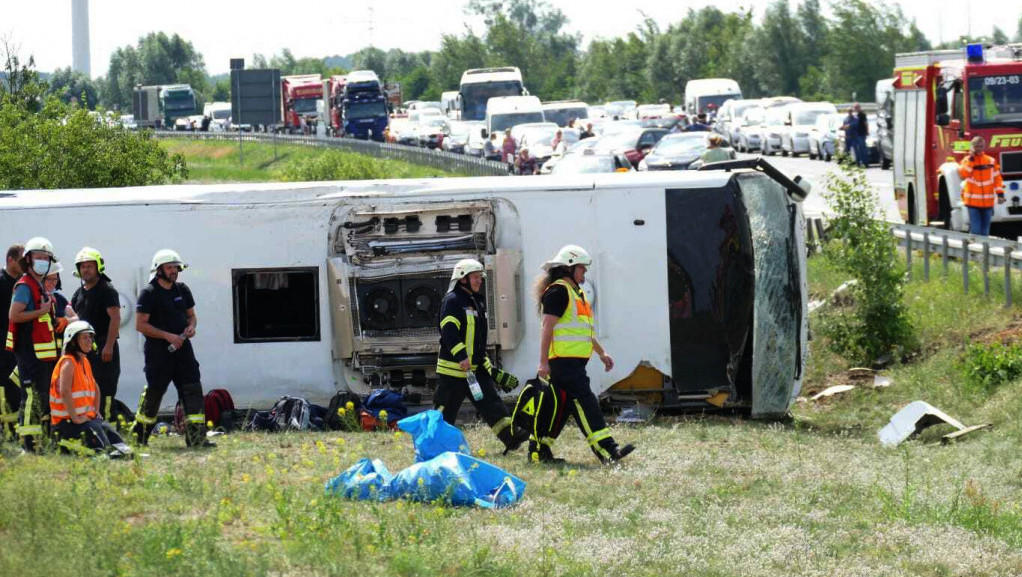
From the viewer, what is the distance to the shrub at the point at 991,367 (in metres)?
14.9

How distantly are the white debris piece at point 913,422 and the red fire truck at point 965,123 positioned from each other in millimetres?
8205

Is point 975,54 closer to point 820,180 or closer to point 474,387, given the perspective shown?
point 820,180

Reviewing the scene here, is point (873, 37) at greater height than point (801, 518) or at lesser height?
greater

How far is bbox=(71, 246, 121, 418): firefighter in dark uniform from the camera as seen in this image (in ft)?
39.8

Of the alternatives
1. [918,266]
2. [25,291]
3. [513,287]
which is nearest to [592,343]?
[513,287]

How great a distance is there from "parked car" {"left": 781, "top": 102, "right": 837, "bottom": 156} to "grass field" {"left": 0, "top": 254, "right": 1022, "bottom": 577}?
3486 cm

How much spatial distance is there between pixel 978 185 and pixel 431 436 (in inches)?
464

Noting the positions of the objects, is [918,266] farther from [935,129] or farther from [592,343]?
[592,343]

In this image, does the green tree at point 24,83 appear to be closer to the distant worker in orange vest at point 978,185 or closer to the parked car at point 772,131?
the distant worker in orange vest at point 978,185

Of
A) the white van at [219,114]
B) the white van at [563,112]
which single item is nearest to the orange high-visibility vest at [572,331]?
the white van at [563,112]

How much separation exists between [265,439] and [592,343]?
3.00m

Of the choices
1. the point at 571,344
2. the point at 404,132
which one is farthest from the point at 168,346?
the point at 404,132

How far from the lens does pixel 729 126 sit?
5397cm

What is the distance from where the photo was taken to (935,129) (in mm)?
22562
